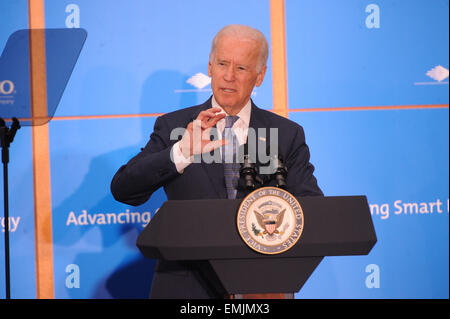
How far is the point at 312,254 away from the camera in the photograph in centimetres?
137

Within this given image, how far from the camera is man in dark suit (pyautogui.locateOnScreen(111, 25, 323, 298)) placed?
1.57 metres

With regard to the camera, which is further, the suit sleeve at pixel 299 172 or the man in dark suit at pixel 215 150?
the suit sleeve at pixel 299 172

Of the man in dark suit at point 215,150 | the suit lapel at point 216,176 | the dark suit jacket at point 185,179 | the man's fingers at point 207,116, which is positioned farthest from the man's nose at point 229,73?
the man's fingers at point 207,116

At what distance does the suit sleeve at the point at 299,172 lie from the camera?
1791 millimetres

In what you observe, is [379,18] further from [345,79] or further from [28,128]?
[28,128]

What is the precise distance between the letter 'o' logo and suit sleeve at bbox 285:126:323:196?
1.29 meters

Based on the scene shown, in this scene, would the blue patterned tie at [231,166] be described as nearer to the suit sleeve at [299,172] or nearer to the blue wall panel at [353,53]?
the suit sleeve at [299,172]

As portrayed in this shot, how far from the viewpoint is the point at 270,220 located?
4.46ft

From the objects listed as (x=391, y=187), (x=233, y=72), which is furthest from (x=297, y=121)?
(x=233, y=72)

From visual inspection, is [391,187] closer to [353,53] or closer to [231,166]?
[353,53]

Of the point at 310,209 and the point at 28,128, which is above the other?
the point at 28,128

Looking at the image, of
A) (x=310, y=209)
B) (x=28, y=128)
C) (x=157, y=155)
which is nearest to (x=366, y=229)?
(x=310, y=209)

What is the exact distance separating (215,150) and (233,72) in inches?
15.5
